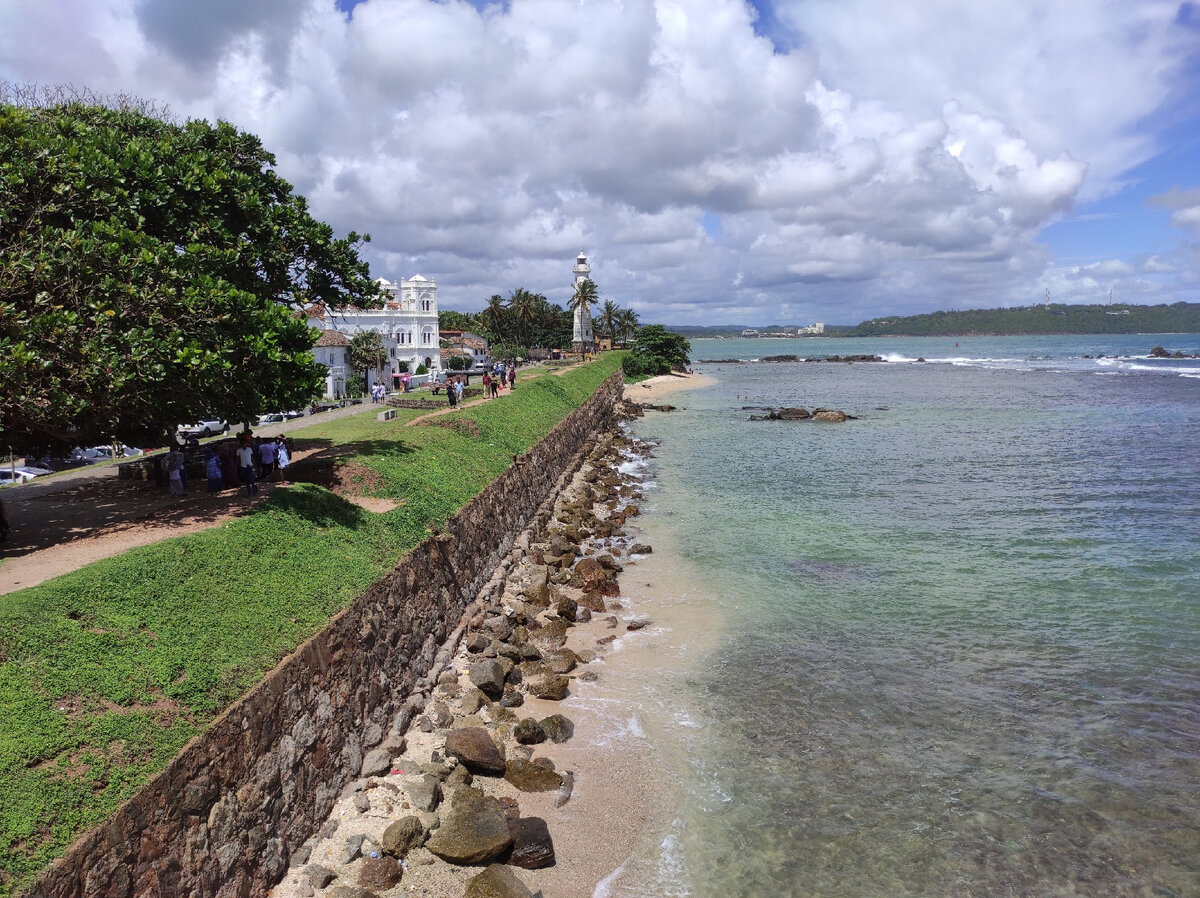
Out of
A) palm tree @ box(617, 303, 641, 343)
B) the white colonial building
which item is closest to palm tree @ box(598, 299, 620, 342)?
palm tree @ box(617, 303, 641, 343)

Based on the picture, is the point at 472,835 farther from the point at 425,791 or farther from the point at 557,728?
the point at 557,728

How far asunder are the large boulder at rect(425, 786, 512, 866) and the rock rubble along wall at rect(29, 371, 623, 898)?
1.92 metres

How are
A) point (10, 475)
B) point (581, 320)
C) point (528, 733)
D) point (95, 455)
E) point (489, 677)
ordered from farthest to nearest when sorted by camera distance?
point (581, 320), point (95, 455), point (10, 475), point (489, 677), point (528, 733)

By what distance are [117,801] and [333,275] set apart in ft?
57.0

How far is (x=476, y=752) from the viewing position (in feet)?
39.5

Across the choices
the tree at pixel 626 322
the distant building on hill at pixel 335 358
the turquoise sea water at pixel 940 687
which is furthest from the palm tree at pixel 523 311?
the turquoise sea water at pixel 940 687

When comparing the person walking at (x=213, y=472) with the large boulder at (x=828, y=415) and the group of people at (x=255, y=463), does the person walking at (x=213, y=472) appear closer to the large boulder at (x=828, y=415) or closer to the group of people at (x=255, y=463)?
the group of people at (x=255, y=463)

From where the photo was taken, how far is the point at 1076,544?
23.6 metres

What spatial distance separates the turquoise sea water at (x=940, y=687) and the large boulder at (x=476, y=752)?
3.03 meters

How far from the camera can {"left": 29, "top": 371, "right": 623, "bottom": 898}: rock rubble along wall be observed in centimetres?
755

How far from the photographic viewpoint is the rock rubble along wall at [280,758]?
7551mm

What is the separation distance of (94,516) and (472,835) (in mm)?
11817

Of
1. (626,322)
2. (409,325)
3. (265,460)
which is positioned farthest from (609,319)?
(265,460)

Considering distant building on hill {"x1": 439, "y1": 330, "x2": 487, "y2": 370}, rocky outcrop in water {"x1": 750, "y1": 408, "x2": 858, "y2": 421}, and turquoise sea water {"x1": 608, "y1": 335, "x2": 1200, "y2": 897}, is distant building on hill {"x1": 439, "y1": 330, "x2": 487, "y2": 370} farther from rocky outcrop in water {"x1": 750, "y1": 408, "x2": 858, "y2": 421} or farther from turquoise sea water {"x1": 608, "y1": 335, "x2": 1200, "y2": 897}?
turquoise sea water {"x1": 608, "y1": 335, "x2": 1200, "y2": 897}
